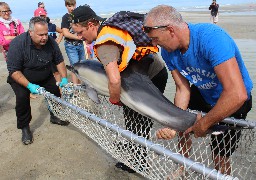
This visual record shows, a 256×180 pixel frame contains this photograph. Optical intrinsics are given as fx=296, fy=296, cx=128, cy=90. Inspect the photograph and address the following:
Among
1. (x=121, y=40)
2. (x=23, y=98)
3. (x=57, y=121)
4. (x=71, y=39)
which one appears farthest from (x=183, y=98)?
(x=71, y=39)

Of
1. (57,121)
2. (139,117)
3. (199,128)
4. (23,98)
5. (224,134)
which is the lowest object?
(57,121)

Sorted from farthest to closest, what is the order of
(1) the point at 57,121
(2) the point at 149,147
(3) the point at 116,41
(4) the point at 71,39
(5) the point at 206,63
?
(4) the point at 71,39 < (1) the point at 57,121 < (3) the point at 116,41 < (5) the point at 206,63 < (2) the point at 149,147

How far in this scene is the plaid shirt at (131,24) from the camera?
287cm

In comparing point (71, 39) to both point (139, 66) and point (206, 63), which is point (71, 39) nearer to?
point (139, 66)

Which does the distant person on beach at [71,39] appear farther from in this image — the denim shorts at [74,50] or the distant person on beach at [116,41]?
the distant person on beach at [116,41]

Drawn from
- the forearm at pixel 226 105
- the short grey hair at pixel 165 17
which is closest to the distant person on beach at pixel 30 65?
the short grey hair at pixel 165 17

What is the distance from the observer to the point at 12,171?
156 inches

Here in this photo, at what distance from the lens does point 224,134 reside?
10.1 ft

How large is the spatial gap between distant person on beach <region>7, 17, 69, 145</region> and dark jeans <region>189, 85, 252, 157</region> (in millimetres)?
2166

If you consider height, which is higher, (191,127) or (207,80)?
(207,80)

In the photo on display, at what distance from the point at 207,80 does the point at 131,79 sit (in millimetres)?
759

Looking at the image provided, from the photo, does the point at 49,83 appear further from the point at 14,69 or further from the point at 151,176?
the point at 151,176

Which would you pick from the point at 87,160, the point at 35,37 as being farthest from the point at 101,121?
the point at 35,37

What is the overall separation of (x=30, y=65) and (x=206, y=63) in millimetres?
3094
